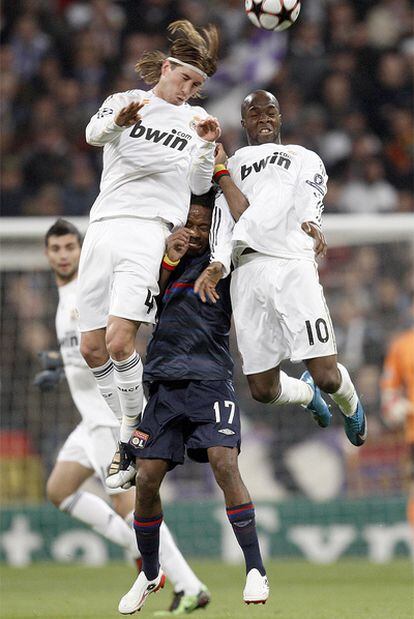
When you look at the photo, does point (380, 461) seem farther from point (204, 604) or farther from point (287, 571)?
point (204, 604)

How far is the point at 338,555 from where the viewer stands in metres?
12.7

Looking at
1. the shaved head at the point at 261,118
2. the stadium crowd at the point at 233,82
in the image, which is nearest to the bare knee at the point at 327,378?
the shaved head at the point at 261,118

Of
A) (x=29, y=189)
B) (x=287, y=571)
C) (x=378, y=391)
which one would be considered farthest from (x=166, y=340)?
(x=29, y=189)

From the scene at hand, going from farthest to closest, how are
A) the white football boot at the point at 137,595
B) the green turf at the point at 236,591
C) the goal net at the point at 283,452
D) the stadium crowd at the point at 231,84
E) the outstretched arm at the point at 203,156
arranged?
the stadium crowd at the point at 231,84 < the goal net at the point at 283,452 < the green turf at the point at 236,591 < the white football boot at the point at 137,595 < the outstretched arm at the point at 203,156

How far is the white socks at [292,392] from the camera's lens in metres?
7.69

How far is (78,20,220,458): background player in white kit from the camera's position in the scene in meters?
7.14

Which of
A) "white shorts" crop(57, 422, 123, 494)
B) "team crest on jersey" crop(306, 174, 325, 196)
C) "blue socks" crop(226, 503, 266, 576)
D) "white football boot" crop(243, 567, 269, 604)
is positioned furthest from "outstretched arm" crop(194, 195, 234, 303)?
"white shorts" crop(57, 422, 123, 494)

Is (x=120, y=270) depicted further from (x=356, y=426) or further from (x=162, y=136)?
(x=356, y=426)

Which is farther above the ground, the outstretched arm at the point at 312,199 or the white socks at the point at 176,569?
the outstretched arm at the point at 312,199

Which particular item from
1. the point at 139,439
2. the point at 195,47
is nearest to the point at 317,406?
the point at 139,439

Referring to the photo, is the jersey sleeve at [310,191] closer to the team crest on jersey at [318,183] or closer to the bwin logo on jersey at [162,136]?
the team crest on jersey at [318,183]

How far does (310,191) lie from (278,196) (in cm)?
20

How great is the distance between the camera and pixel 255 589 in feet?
22.2

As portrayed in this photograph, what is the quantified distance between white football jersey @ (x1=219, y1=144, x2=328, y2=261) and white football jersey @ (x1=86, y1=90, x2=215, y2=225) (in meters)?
0.29
